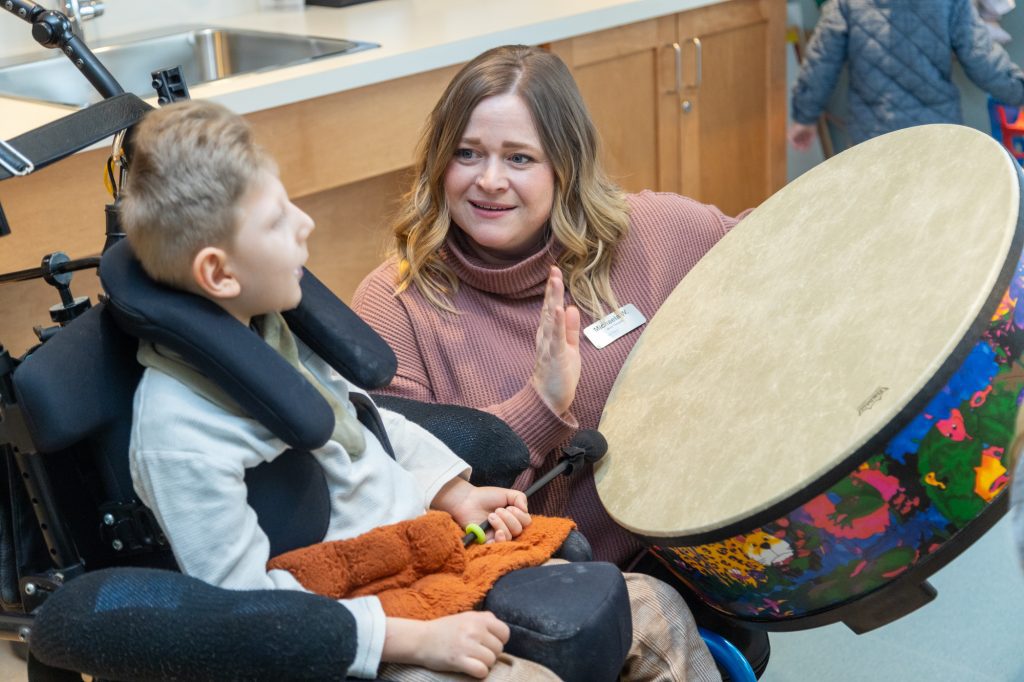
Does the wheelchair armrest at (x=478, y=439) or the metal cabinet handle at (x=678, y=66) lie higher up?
the metal cabinet handle at (x=678, y=66)

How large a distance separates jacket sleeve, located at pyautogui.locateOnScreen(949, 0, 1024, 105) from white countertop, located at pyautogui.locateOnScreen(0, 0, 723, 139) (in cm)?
82

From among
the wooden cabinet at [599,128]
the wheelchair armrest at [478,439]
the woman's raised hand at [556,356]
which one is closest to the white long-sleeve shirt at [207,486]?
the wheelchair armrest at [478,439]

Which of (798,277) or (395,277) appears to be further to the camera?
(395,277)

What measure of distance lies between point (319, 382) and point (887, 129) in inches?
113

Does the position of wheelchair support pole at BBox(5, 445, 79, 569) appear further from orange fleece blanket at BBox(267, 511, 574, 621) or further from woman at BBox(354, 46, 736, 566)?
woman at BBox(354, 46, 736, 566)

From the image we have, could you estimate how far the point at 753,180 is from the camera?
393 cm

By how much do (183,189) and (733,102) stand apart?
2.81 meters

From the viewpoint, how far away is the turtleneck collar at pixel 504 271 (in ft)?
6.07

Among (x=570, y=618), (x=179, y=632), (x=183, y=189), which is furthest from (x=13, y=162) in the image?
(x=570, y=618)

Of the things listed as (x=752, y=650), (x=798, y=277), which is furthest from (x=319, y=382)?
(x=752, y=650)

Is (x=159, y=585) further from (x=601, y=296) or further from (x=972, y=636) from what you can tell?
(x=972, y=636)

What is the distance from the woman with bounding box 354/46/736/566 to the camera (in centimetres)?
183

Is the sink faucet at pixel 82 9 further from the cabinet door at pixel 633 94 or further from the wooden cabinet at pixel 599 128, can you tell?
the cabinet door at pixel 633 94

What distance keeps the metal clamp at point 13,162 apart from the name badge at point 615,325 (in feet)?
2.92
